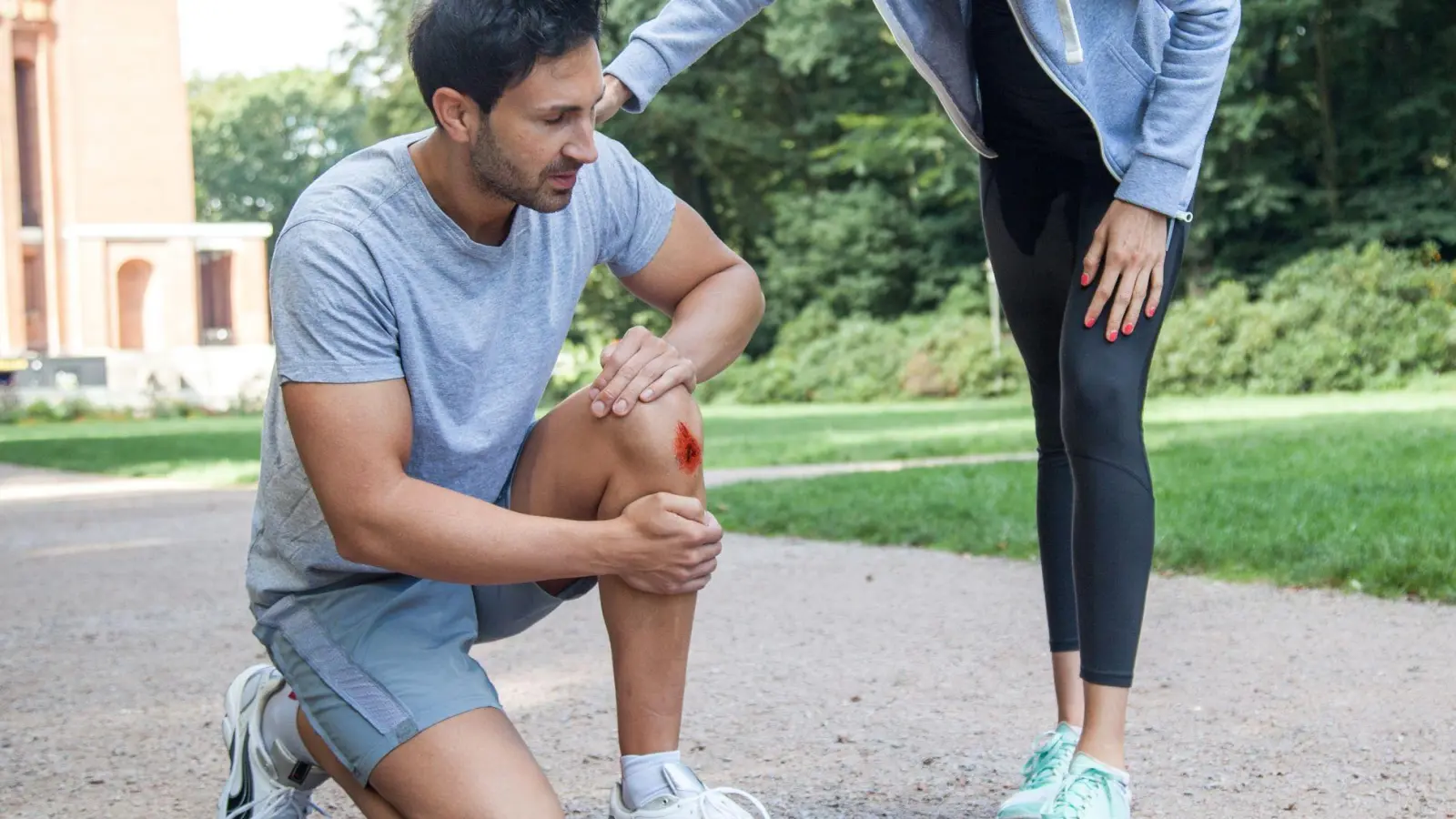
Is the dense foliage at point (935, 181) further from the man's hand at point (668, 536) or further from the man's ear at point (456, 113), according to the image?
the man's ear at point (456, 113)

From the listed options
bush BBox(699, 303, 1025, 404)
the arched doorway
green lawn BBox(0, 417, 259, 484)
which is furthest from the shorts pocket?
the arched doorway

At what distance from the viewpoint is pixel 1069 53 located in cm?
258

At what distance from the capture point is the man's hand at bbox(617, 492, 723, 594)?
2.28 meters

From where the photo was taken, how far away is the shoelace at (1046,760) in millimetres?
2715

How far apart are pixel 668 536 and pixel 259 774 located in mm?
905

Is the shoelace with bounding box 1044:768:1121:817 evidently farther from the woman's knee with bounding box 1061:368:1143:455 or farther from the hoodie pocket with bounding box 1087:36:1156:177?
the hoodie pocket with bounding box 1087:36:1156:177

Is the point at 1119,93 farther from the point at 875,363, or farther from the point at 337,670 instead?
the point at 875,363

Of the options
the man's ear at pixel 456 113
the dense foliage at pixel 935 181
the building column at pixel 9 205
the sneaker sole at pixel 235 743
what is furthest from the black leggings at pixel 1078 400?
the building column at pixel 9 205

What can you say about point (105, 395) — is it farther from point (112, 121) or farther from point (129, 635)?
point (129, 635)

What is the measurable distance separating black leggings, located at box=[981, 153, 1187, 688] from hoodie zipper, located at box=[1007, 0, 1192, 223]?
0.19ft

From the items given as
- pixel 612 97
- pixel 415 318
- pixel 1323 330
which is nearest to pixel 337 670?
pixel 415 318

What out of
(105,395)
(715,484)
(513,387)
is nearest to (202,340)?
(105,395)

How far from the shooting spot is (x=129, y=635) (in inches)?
206

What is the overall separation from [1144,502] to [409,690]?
1.24 meters
